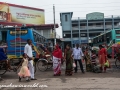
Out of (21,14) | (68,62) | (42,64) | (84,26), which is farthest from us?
(84,26)

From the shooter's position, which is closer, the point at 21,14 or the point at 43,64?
the point at 43,64

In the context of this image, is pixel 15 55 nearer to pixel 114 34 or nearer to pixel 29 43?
pixel 29 43

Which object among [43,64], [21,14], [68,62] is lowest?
[43,64]

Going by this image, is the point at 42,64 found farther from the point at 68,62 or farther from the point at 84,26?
the point at 84,26

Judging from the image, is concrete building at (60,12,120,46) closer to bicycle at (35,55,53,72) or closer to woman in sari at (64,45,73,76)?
bicycle at (35,55,53,72)

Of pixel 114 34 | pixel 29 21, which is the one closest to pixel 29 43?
pixel 114 34

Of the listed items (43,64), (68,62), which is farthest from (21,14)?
(68,62)

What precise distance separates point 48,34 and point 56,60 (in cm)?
3354

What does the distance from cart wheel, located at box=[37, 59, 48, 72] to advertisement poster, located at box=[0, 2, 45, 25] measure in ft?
82.9

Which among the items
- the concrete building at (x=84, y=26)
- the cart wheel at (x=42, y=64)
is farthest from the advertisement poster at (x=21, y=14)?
the cart wheel at (x=42, y=64)

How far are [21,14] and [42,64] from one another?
29091 millimetres

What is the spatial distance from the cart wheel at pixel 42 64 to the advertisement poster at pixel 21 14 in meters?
25.3

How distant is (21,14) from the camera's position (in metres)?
39.5

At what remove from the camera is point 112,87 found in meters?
7.04
